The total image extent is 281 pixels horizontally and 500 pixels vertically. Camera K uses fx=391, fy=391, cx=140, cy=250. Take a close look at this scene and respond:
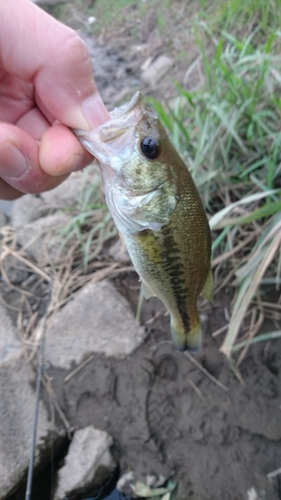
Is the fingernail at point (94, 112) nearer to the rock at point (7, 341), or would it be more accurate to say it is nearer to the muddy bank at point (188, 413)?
the muddy bank at point (188, 413)

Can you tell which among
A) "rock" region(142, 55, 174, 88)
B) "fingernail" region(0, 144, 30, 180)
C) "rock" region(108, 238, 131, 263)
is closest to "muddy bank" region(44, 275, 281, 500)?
"rock" region(108, 238, 131, 263)

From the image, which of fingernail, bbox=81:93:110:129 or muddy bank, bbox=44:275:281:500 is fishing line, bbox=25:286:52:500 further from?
fingernail, bbox=81:93:110:129

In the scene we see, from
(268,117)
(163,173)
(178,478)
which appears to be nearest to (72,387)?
(178,478)

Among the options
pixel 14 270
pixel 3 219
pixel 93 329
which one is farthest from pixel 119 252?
pixel 3 219

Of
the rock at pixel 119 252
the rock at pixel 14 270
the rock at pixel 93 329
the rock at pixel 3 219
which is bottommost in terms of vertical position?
the rock at pixel 93 329

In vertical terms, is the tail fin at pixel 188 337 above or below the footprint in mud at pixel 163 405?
above

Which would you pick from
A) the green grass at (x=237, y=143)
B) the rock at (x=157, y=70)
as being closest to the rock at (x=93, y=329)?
the green grass at (x=237, y=143)
